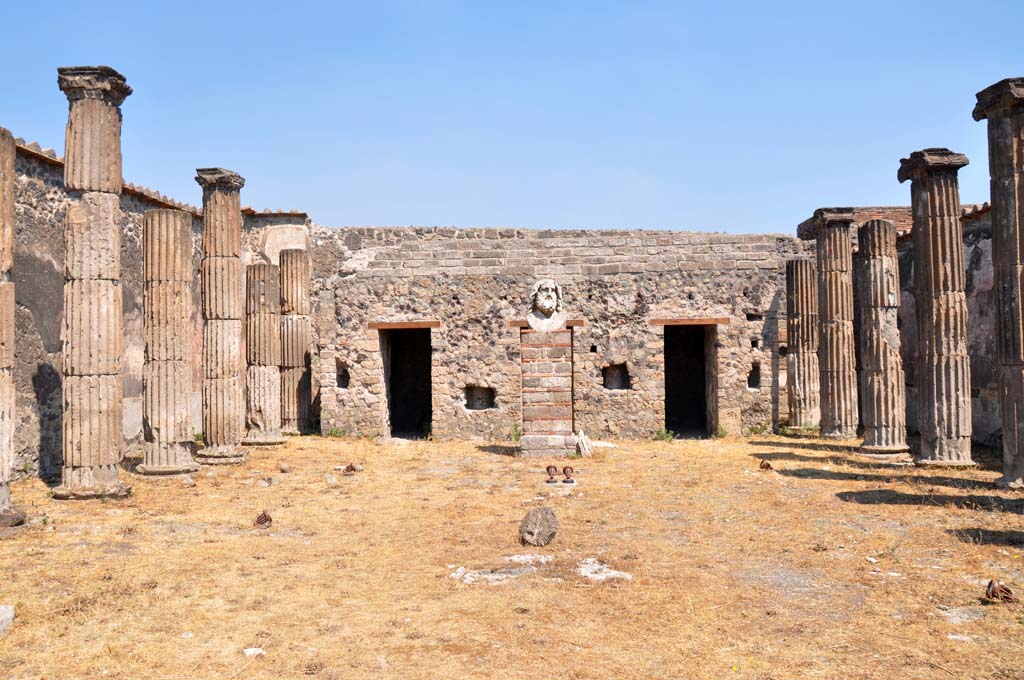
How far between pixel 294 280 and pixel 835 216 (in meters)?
10.5

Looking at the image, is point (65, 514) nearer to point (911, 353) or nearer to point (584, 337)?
point (584, 337)

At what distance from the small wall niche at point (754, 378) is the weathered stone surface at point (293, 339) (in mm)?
8901

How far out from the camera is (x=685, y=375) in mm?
18938

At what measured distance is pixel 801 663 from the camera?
430cm

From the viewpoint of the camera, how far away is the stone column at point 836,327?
14.5m

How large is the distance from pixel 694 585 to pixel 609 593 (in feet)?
2.17

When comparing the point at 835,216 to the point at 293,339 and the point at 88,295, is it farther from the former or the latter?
the point at 88,295

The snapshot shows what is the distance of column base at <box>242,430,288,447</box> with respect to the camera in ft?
47.5

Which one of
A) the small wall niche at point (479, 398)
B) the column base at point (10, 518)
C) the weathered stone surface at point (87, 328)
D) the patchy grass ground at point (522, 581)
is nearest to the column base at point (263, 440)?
the small wall niche at point (479, 398)

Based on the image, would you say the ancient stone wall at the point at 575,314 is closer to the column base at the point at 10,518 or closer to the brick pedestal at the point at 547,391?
the brick pedestal at the point at 547,391

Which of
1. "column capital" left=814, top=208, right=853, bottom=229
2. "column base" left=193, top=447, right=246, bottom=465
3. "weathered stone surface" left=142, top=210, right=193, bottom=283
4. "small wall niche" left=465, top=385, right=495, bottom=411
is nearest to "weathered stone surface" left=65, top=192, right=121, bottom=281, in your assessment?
"weathered stone surface" left=142, top=210, right=193, bottom=283

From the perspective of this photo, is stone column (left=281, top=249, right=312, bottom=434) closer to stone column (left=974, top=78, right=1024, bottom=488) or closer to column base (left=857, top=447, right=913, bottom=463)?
column base (left=857, top=447, right=913, bottom=463)

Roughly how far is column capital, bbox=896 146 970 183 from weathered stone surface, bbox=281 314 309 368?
11.4 metres

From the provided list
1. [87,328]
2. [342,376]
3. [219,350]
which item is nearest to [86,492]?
[87,328]
